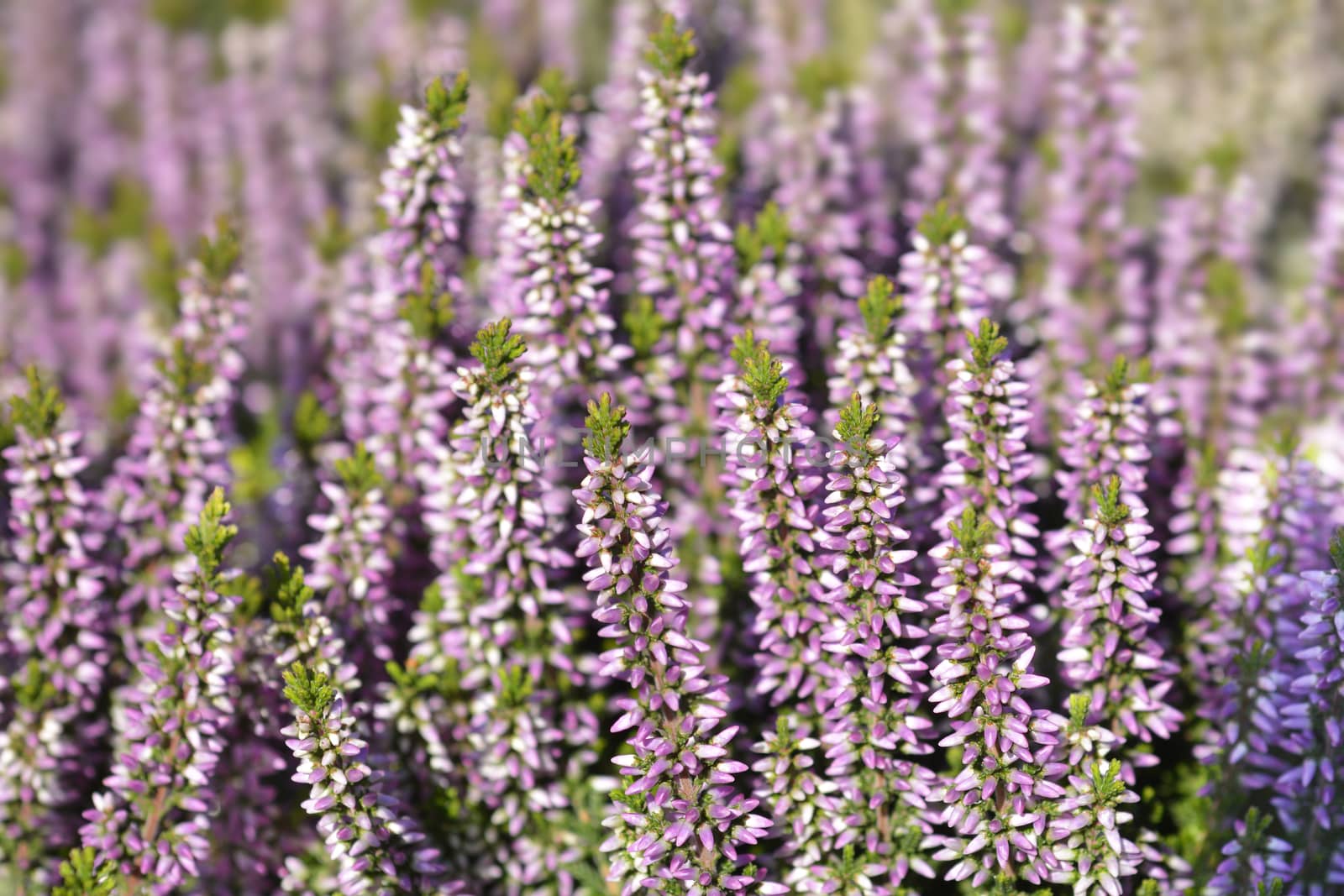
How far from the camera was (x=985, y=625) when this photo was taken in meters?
4.87

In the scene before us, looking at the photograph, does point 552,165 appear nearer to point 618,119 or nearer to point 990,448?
point 990,448

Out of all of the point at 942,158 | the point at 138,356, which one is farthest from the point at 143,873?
the point at 942,158

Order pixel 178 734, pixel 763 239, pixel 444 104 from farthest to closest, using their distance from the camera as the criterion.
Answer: pixel 763 239, pixel 444 104, pixel 178 734

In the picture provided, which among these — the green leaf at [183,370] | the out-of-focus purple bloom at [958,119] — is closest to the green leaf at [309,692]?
the green leaf at [183,370]

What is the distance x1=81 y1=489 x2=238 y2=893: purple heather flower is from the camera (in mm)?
5340

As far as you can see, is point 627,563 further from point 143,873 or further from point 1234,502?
point 1234,502

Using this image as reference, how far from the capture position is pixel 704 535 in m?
6.41

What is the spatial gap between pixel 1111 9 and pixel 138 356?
6.87m

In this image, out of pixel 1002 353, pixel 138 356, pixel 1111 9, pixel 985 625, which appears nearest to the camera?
pixel 985 625

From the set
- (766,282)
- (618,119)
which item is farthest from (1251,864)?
(618,119)

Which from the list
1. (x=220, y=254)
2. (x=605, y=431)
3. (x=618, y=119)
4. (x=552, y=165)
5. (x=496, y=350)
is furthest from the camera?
(x=618, y=119)

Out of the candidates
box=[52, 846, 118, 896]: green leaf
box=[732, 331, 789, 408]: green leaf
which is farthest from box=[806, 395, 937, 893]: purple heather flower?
box=[52, 846, 118, 896]: green leaf

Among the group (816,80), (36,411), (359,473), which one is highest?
(816,80)

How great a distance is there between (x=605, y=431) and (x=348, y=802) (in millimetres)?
1724
